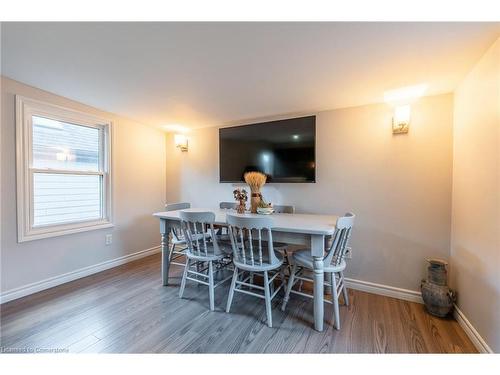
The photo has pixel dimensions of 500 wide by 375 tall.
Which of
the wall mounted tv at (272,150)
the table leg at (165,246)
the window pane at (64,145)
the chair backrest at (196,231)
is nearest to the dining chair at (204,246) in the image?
the chair backrest at (196,231)

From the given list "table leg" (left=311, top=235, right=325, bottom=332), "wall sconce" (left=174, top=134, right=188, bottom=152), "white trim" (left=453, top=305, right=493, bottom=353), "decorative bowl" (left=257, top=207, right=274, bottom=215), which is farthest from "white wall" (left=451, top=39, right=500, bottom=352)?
"wall sconce" (left=174, top=134, right=188, bottom=152)

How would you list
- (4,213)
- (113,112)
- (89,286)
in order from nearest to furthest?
(4,213)
(89,286)
(113,112)

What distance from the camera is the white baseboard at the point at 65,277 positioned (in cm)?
203

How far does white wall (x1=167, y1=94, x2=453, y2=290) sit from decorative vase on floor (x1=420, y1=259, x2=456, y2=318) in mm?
202

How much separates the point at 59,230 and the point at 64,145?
974 mm

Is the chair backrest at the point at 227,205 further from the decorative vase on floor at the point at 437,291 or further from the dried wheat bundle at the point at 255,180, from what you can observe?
the decorative vase on floor at the point at 437,291

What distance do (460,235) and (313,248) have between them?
4.31 feet

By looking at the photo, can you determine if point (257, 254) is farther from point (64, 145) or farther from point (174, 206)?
point (64, 145)

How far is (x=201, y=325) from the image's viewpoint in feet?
5.68

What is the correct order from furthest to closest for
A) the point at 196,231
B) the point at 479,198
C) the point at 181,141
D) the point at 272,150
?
the point at 181,141 → the point at 272,150 → the point at 196,231 → the point at 479,198

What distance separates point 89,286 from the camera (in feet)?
7.73

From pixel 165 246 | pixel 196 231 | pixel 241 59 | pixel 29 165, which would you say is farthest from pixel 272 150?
pixel 29 165
